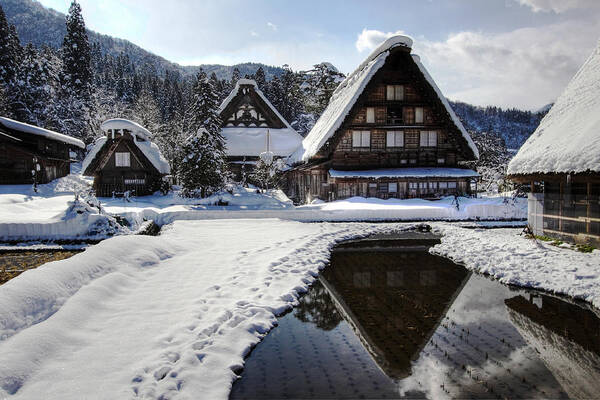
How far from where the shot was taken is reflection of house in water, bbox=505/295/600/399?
14.6 ft

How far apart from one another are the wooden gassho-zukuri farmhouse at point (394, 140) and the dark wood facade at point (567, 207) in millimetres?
11366

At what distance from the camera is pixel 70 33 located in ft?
159

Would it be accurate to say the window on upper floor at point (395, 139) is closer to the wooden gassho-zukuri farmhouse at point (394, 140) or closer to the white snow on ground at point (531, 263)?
the wooden gassho-zukuri farmhouse at point (394, 140)

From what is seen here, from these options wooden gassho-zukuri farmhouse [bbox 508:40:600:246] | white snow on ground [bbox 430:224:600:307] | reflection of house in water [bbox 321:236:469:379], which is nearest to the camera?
reflection of house in water [bbox 321:236:469:379]

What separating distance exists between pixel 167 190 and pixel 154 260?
26.8 metres

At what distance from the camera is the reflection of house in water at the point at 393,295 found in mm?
5312

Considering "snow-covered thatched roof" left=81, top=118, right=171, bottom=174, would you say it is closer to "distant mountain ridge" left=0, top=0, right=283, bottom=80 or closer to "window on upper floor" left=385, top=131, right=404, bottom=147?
"window on upper floor" left=385, top=131, right=404, bottom=147

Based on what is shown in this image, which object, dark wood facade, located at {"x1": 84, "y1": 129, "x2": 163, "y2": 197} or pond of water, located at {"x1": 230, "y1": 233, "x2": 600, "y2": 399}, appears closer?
pond of water, located at {"x1": 230, "y1": 233, "x2": 600, "y2": 399}

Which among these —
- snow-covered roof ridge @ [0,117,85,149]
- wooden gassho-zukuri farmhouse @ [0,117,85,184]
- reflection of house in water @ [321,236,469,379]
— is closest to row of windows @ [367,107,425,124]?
reflection of house in water @ [321,236,469,379]

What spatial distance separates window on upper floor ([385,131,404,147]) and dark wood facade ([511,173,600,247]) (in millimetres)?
13677

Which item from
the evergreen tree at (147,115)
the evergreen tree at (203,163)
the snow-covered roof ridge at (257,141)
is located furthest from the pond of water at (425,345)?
the evergreen tree at (147,115)

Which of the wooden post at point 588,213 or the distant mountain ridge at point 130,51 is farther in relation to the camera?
the distant mountain ridge at point 130,51

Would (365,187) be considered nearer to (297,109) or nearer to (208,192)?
(208,192)

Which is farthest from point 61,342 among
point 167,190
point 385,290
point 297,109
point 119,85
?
point 119,85
